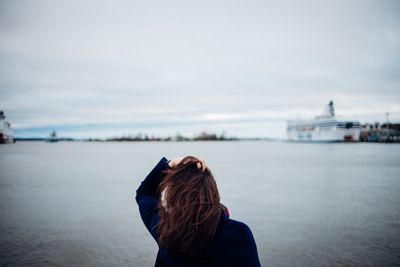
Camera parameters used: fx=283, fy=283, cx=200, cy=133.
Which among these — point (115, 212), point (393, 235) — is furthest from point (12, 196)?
point (393, 235)

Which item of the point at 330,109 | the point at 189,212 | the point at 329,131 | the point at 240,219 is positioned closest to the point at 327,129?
the point at 329,131

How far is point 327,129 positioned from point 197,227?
105 metres

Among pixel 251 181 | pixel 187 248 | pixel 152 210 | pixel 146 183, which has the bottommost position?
pixel 251 181

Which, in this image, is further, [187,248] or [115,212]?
[115,212]

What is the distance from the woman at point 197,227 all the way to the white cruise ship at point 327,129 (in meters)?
101

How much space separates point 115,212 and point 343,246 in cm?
608

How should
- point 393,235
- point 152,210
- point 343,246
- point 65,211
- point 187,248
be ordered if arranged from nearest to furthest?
point 187,248
point 152,210
point 343,246
point 393,235
point 65,211

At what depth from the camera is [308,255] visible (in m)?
5.31

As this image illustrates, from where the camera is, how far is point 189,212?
1541 millimetres

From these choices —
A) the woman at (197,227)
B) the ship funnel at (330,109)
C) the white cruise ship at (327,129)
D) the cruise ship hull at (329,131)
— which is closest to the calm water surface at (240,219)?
the woman at (197,227)

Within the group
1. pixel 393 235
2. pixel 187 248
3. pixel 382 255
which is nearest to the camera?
pixel 187 248

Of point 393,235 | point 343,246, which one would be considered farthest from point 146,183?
point 393,235

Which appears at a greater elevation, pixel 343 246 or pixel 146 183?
pixel 146 183

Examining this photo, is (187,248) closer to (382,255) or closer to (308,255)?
(308,255)
